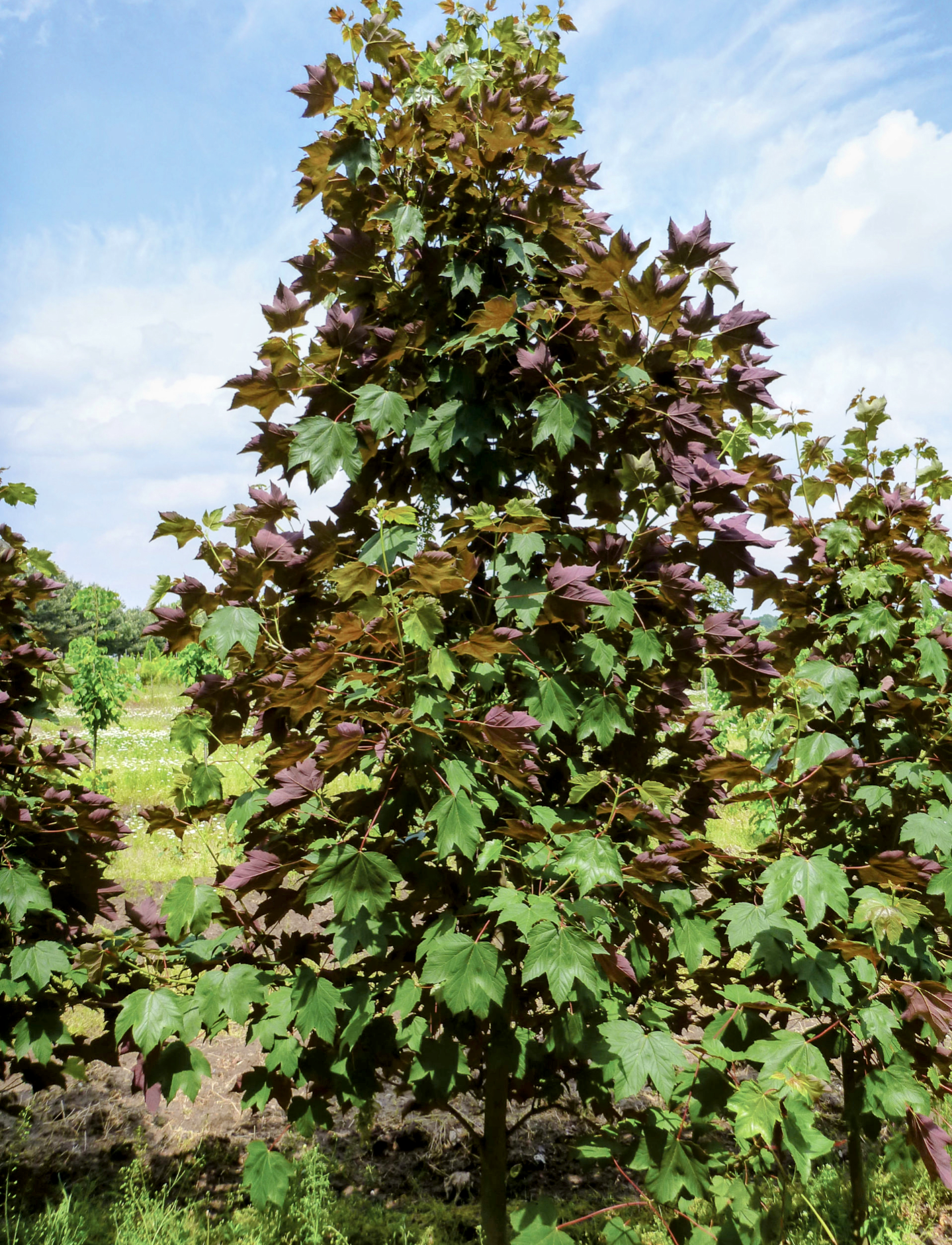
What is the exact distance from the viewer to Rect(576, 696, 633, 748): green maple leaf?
2062 mm

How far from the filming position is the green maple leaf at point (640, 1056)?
1.89 meters

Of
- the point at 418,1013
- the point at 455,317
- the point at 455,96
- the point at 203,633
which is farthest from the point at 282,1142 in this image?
the point at 455,96

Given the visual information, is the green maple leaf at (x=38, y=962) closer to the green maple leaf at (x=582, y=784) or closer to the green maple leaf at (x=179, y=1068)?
the green maple leaf at (x=179, y=1068)

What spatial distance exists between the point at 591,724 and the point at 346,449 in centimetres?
93

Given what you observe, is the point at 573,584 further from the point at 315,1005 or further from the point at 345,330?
the point at 315,1005

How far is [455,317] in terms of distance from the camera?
2379 millimetres

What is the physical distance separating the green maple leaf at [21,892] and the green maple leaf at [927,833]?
275cm

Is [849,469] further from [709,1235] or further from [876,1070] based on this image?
[709,1235]

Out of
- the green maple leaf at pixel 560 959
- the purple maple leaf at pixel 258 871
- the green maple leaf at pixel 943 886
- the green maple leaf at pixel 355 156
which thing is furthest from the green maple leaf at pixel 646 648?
the green maple leaf at pixel 355 156

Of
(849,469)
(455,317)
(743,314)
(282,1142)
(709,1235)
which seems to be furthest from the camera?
(282,1142)

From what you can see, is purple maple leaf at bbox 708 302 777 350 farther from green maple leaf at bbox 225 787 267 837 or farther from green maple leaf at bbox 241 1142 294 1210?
green maple leaf at bbox 241 1142 294 1210

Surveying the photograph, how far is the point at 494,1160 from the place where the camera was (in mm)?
2521

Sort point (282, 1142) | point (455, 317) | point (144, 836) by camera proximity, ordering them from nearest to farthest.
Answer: point (455, 317), point (282, 1142), point (144, 836)

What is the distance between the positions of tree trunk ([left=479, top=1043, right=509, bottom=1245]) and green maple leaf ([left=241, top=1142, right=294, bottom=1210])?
0.59 m
